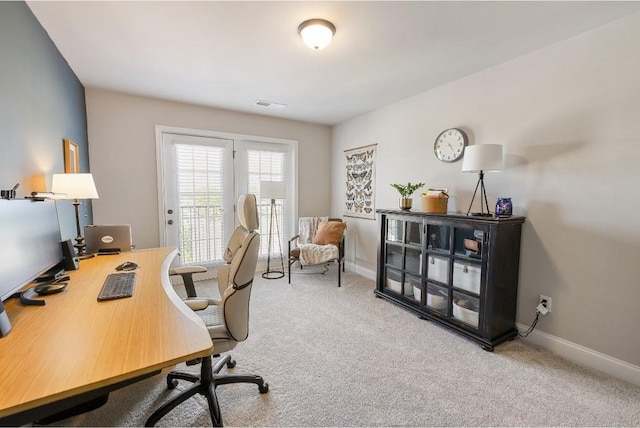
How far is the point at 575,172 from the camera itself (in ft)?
6.89

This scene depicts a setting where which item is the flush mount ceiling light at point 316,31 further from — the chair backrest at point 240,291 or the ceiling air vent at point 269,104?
the ceiling air vent at point 269,104

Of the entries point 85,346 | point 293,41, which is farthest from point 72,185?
point 293,41

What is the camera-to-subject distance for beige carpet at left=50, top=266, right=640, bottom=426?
61.4 inches

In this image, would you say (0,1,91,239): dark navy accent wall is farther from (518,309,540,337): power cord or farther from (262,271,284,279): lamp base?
(518,309,540,337): power cord

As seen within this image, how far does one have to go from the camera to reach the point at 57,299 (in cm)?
133

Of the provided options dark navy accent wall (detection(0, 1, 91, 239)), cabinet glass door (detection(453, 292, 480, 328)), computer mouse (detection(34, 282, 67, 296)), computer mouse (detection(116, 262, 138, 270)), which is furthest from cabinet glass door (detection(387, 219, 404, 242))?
dark navy accent wall (detection(0, 1, 91, 239))

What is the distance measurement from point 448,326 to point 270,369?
1.63 meters

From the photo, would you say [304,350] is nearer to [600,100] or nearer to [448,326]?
[448,326]

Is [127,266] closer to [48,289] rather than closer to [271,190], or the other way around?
[48,289]

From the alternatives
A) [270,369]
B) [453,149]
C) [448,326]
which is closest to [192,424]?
[270,369]

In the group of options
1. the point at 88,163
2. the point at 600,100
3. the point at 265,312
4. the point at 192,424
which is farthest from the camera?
the point at 88,163

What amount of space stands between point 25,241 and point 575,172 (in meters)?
3.45

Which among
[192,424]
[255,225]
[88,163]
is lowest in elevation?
[192,424]

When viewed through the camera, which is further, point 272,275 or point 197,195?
point 272,275
